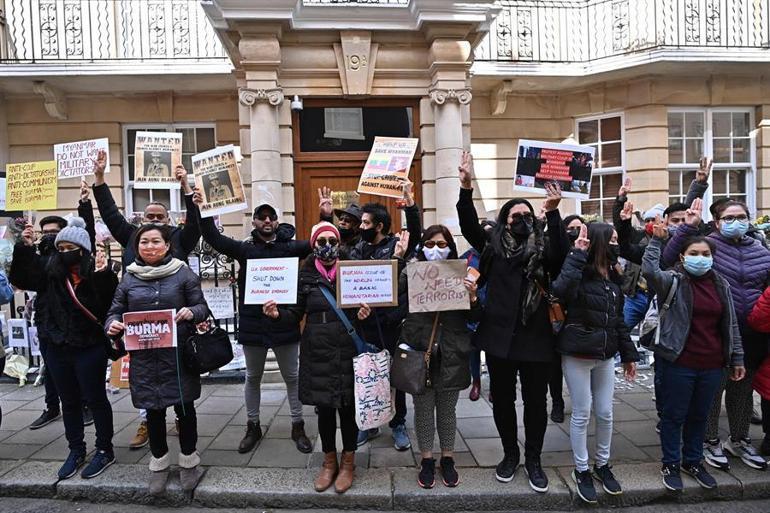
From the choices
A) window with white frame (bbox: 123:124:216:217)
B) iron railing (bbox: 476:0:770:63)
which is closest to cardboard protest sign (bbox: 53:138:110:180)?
window with white frame (bbox: 123:124:216:217)

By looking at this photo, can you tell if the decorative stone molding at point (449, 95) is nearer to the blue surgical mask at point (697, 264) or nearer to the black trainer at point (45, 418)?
the blue surgical mask at point (697, 264)

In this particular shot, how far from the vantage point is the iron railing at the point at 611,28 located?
386 inches

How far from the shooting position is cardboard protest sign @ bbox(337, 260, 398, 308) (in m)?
3.75

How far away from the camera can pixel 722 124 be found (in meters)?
10.4

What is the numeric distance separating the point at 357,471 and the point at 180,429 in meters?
1.44

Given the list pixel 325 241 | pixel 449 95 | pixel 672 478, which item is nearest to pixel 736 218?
pixel 672 478

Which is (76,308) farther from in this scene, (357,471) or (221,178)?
(357,471)

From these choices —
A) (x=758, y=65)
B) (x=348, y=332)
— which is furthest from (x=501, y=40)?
(x=348, y=332)

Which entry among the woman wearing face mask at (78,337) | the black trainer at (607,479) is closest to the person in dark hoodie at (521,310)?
the black trainer at (607,479)

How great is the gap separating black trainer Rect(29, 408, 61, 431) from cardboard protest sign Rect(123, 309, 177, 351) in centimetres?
246

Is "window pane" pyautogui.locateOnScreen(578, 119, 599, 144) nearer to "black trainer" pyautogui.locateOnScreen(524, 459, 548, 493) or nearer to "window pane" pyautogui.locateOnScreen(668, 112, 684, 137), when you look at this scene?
"window pane" pyautogui.locateOnScreen(668, 112, 684, 137)

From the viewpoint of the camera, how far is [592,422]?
5.21 meters

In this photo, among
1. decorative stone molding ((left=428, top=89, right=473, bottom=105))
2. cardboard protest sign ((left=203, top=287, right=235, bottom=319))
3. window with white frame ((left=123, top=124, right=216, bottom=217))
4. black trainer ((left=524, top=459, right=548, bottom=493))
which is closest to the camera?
black trainer ((left=524, top=459, right=548, bottom=493))

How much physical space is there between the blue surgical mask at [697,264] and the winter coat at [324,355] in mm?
2560
